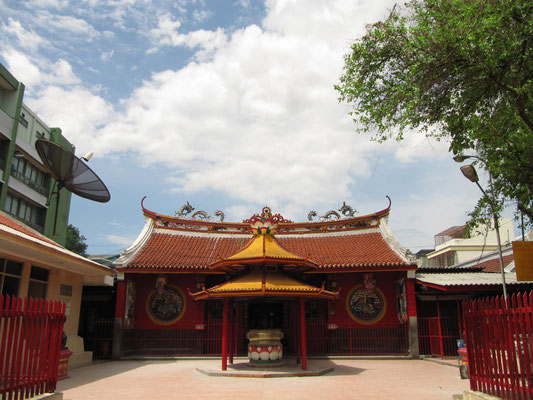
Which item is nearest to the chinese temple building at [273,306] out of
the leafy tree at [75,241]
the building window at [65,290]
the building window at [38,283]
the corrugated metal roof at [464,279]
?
the corrugated metal roof at [464,279]

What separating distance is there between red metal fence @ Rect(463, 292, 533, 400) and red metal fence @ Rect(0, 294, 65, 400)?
6.64 meters

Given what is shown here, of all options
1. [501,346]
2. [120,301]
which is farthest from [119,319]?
[501,346]

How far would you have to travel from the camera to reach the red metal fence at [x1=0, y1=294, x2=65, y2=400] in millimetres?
5910

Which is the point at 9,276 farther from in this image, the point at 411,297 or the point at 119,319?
the point at 411,297

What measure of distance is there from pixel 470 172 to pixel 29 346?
11409mm

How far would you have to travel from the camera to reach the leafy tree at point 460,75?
8844 millimetres

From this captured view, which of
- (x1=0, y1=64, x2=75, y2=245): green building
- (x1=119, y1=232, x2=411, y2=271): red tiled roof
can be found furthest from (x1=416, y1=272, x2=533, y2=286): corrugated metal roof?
(x1=0, y1=64, x2=75, y2=245): green building

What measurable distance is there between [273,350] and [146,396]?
460 cm

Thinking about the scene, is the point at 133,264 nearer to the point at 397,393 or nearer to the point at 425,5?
the point at 397,393

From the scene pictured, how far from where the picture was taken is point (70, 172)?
15.3m

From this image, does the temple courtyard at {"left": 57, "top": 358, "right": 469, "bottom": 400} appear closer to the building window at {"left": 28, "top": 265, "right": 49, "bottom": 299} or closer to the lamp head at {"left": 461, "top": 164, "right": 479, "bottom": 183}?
the building window at {"left": 28, "top": 265, "right": 49, "bottom": 299}

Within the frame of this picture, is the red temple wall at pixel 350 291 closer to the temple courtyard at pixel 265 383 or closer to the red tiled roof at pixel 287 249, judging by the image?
the red tiled roof at pixel 287 249

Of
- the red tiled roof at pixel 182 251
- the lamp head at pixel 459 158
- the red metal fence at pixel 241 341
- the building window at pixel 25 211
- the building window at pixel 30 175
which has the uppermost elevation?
the building window at pixel 30 175

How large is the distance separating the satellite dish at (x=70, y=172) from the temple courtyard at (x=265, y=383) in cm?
621
